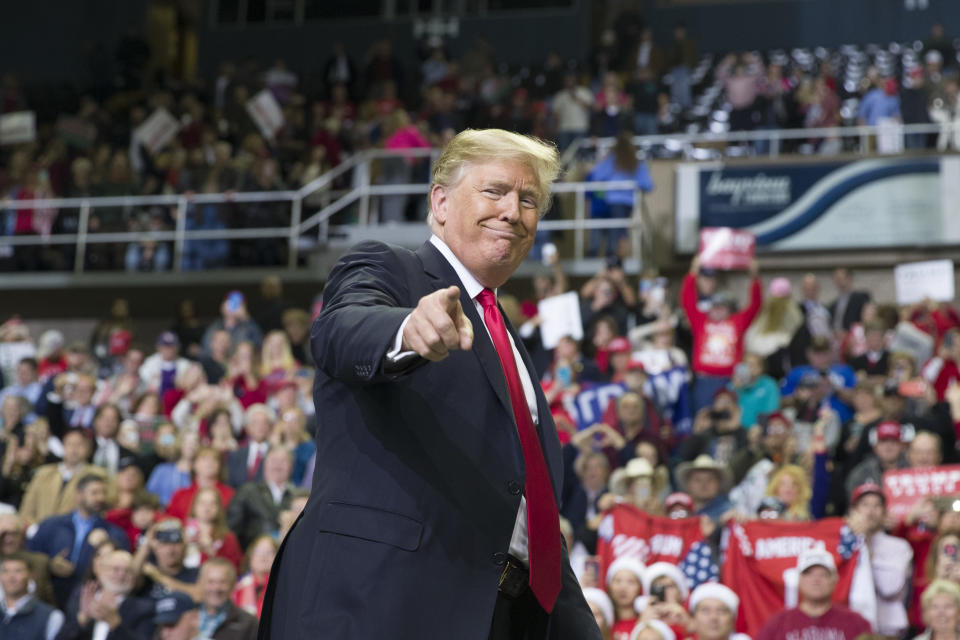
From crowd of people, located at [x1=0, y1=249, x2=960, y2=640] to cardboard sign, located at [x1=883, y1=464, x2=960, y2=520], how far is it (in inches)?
3.6

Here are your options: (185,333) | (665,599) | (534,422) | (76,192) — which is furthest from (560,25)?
(534,422)

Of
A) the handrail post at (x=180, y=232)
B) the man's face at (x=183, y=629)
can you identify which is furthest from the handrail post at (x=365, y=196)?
the man's face at (x=183, y=629)

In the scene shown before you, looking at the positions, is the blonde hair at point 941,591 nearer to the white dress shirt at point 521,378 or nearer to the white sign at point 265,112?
the white dress shirt at point 521,378

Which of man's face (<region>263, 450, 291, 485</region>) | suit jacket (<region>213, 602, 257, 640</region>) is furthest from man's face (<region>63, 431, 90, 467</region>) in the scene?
suit jacket (<region>213, 602, 257, 640</region>)

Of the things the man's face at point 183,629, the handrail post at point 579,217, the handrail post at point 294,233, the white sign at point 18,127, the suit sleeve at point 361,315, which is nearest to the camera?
the suit sleeve at point 361,315

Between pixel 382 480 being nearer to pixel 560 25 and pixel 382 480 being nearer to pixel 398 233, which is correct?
pixel 398 233

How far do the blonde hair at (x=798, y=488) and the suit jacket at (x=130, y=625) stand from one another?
363 centimetres

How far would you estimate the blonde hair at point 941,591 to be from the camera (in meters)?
6.69

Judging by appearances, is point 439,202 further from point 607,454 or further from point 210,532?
point 607,454

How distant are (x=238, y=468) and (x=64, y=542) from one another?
1.29m

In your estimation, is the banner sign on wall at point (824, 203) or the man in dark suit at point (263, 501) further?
the banner sign on wall at point (824, 203)

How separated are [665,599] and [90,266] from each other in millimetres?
10479

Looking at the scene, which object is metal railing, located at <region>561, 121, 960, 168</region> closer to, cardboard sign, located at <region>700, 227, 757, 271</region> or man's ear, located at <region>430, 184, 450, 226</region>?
cardboard sign, located at <region>700, 227, 757, 271</region>

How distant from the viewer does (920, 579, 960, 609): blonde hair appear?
6.69 metres
